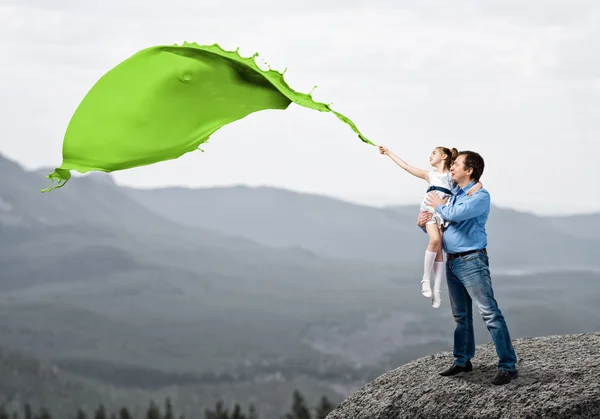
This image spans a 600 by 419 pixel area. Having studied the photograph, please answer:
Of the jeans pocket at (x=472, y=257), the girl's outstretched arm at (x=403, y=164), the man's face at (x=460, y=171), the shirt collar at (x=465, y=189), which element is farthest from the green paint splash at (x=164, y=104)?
the jeans pocket at (x=472, y=257)

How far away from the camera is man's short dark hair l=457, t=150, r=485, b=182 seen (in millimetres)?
7219

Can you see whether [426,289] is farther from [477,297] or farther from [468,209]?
[468,209]

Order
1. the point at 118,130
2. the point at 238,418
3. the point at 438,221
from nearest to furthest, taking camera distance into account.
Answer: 1. the point at 118,130
2. the point at 438,221
3. the point at 238,418

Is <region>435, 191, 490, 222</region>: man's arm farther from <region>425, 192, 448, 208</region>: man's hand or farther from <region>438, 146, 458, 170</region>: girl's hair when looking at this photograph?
<region>438, 146, 458, 170</region>: girl's hair

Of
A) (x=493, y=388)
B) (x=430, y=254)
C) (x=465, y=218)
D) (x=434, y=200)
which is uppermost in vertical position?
(x=434, y=200)

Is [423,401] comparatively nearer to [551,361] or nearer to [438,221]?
[551,361]

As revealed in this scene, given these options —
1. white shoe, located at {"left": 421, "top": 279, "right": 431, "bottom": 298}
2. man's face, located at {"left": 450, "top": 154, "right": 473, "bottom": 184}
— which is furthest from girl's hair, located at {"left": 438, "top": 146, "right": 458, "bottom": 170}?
white shoe, located at {"left": 421, "top": 279, "right": 431, "bottom": 298}

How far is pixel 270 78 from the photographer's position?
634cm

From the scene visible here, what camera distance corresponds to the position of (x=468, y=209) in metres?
7.09

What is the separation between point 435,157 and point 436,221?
0.58 metres

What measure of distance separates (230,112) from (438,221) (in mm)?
2193

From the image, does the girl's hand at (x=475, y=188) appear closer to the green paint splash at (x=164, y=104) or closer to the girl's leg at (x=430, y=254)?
the girl's leg at (x=430, y=254)

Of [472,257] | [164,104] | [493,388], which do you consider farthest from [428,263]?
[164,104]

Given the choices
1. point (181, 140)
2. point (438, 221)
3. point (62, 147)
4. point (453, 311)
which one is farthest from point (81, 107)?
point (453, 311)
